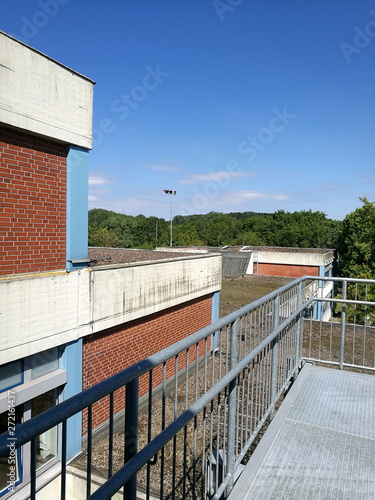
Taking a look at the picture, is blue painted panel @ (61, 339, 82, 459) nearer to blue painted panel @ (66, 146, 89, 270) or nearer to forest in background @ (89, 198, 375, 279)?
blue painted panel @ (66, 146, 89, 270)

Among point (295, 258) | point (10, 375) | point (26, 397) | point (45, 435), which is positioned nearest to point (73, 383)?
point (45, 435)

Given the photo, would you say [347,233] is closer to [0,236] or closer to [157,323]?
[157,323]

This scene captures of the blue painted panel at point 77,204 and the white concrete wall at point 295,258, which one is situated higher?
the blue painted panel at point 77,204

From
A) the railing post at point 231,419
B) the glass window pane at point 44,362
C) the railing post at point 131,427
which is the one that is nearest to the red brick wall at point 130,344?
the glass window pane at point 44,362

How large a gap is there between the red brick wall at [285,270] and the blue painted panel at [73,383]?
100ft

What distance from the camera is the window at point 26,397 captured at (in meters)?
6.11

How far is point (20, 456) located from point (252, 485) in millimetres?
5613

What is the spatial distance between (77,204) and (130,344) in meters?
4.03

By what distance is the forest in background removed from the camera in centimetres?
4616

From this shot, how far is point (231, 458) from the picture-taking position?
2551 mm

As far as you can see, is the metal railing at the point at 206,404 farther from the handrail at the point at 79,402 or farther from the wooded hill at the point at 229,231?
the wooded hill at the point at 229,231

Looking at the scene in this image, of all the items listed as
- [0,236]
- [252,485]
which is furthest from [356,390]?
[0,236]

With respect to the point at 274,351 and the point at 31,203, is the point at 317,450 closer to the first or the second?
the point at 274,351

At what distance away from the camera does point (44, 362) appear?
692 cm
